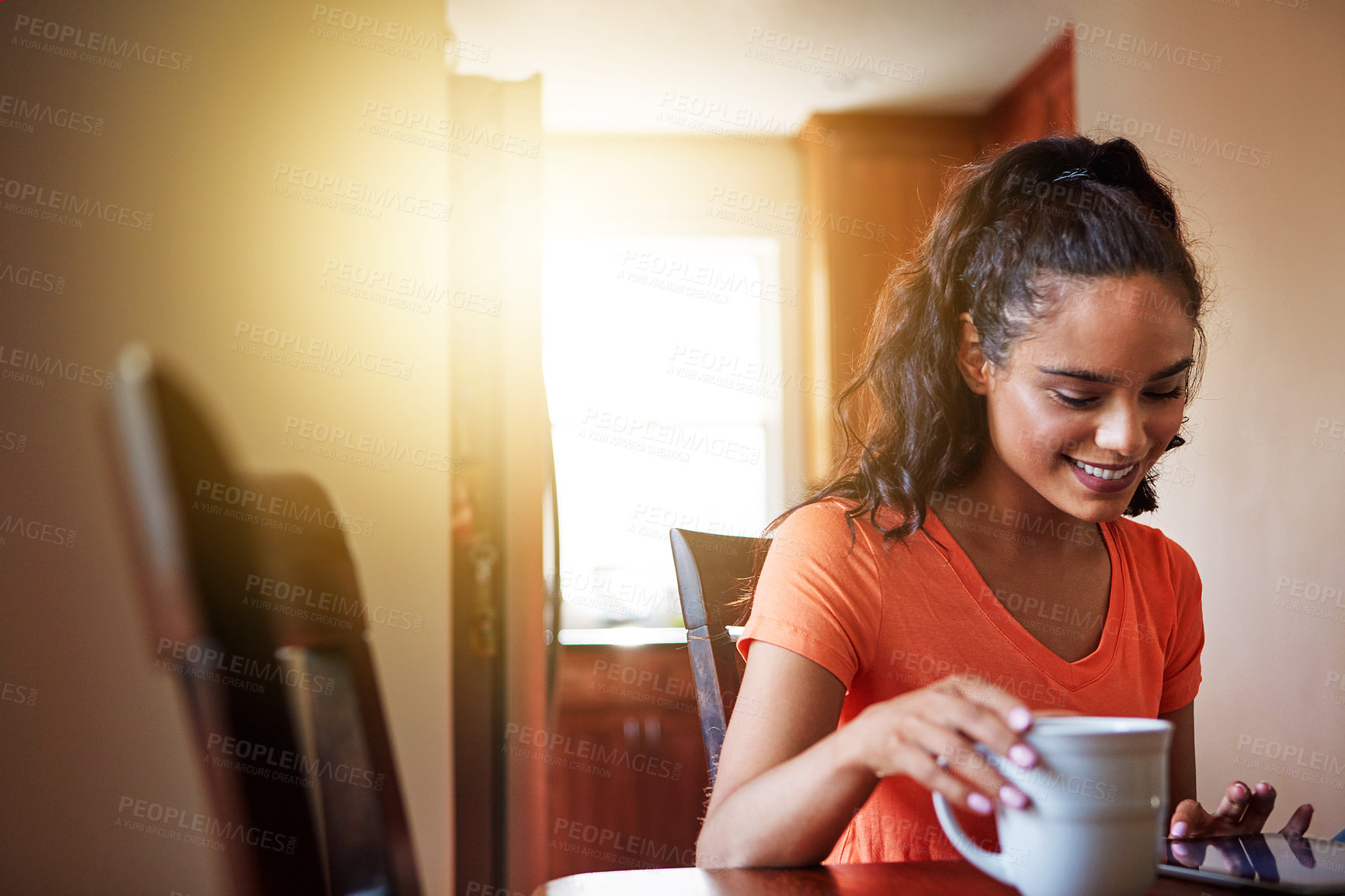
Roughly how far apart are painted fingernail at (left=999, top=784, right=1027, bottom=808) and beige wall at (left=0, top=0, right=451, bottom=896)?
1.18 metres

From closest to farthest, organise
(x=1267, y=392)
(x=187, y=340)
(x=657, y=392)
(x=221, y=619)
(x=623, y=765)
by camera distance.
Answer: (x=221, y=619) → (x=187, y=340) → (x=1267, y=392) → (x=623, y=765) → (x=657, y=392)

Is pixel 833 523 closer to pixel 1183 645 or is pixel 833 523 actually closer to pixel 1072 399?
pixel 1072 399

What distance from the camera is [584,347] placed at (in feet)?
14.0

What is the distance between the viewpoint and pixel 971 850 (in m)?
0.51

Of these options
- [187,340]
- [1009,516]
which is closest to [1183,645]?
[1009,516]

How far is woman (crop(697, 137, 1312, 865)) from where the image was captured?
33.0 inches

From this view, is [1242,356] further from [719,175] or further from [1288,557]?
[719,175]

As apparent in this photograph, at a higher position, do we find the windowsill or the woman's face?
the woman's face

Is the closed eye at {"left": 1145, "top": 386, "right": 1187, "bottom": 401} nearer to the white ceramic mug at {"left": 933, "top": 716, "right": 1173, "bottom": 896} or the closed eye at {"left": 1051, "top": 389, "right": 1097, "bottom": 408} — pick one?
the closed eye at {"left": 1051, "top": 389, "right": 1097, "bottom": 408}

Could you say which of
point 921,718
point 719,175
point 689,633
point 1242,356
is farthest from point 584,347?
point 921,718

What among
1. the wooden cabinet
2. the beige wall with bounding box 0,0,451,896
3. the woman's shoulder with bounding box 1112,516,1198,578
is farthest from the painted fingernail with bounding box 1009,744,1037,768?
the wooden cabinet

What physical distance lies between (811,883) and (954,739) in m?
0.21

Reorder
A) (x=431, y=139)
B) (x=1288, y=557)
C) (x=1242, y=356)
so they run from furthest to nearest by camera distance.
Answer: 1. (x=1242, y=356)
2. (x=1288, y=557)
3. (x=431, y=139)

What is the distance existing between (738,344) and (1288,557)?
2.65 m
